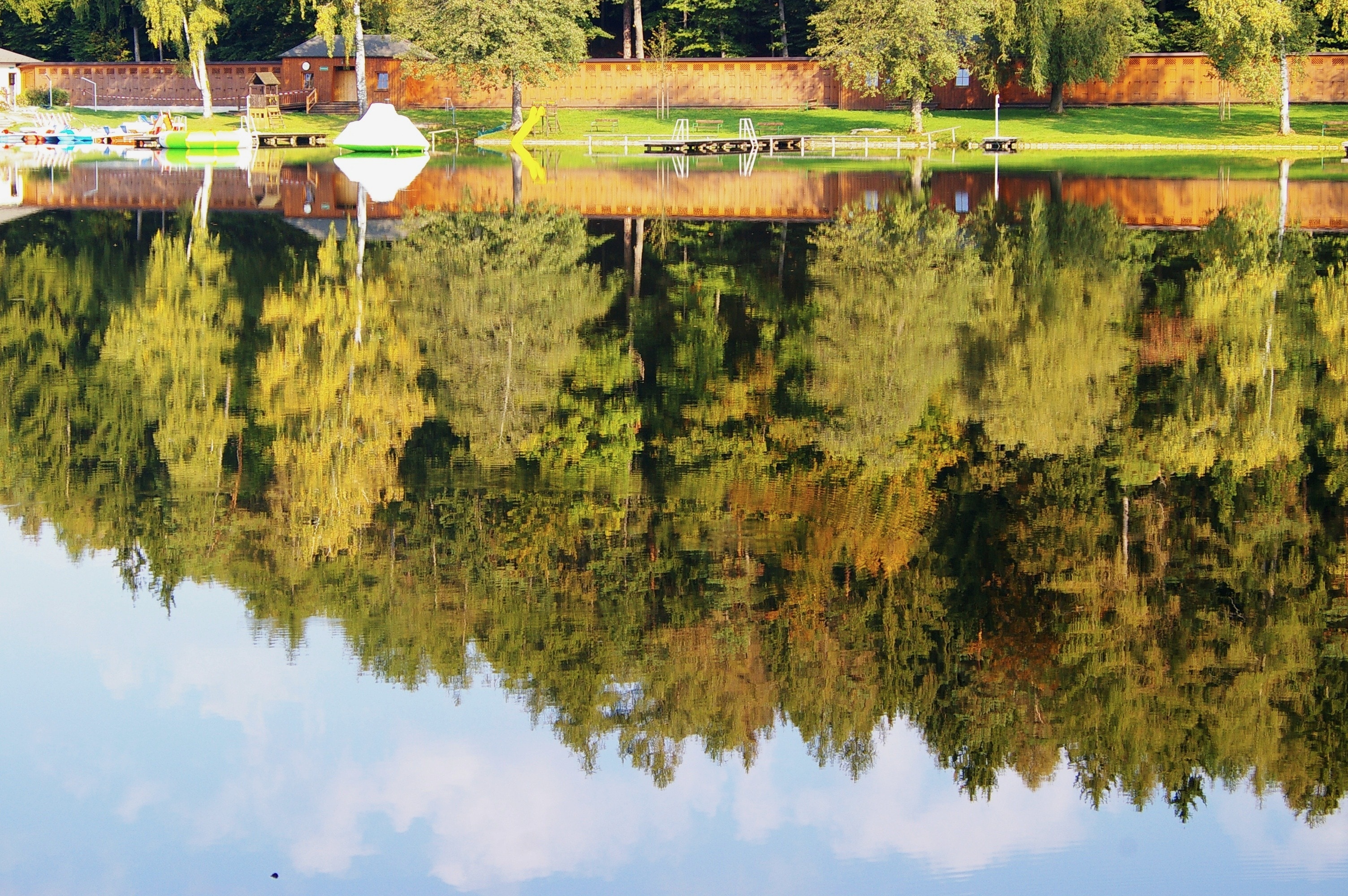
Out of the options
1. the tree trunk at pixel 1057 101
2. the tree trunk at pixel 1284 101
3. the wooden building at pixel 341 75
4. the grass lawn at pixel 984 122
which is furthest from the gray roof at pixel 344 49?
the tree trunk at pixel 1284 101

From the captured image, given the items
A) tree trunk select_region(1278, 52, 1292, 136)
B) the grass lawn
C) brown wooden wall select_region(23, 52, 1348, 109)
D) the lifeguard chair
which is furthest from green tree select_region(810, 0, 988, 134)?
the lifeguard chair

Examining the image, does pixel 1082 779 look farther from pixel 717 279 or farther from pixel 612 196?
pixel 612 196

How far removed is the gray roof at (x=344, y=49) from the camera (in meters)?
65.1

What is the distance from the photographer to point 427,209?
28.4 metres

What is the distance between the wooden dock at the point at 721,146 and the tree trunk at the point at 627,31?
52.5 ft

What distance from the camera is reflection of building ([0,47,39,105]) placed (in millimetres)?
64438

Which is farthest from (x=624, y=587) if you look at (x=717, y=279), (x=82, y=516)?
(x=717, y=279)

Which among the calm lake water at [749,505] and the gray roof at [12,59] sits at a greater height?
the gray roof at [12,59]

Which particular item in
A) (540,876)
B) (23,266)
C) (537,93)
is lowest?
(540,876)

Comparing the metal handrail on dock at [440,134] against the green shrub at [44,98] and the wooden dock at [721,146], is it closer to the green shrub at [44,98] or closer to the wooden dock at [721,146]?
the wooden dock at [721,146]

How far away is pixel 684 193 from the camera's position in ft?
112

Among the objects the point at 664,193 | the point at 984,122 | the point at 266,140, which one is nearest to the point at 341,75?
the point at 266,140

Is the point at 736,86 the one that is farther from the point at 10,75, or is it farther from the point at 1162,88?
the point at 10,75

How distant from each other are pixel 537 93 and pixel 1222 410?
56.6 meters
